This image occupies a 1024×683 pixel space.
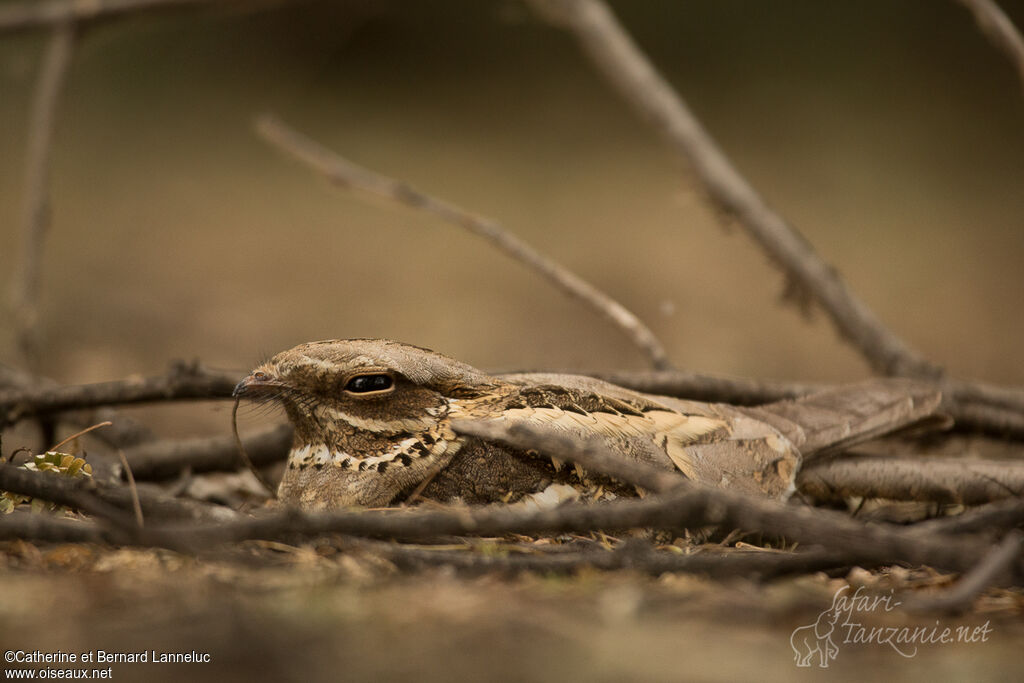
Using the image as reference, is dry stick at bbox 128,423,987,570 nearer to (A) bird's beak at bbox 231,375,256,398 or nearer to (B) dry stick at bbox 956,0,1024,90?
(A) bird's beak at bbox 231,375,256,398

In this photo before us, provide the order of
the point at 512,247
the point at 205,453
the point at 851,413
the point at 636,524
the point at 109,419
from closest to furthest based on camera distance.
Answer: the point at 636,524, the point at 851,413, the point at 205,453, the point at 109,419, the point at 512,247

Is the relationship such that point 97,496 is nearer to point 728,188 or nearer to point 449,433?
point 449,433

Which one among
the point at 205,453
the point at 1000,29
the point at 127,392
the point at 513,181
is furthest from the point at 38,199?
the point at 513,181

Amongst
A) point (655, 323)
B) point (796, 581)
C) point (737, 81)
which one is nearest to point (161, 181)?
point (655, 323)

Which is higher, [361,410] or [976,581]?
[361,410]

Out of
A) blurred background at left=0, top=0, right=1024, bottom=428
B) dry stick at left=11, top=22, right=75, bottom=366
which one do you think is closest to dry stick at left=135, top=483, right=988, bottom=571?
dry stick at left=11, top=22, right=75, bottom=366

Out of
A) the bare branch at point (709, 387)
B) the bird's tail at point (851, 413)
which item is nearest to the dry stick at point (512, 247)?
the bare branch at point (709, 387)
